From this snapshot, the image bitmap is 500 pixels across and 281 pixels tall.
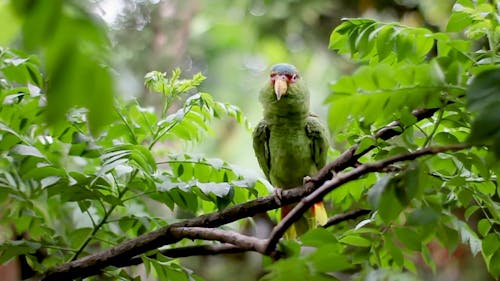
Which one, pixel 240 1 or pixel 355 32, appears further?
pixel 240 1

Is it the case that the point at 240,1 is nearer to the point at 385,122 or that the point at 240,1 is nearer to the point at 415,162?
the point at 385,122

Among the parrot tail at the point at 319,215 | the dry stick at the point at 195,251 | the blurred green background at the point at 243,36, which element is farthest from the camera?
the blurred green background at the point at 243,36

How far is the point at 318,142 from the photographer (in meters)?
1.54

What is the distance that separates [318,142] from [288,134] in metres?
0.09

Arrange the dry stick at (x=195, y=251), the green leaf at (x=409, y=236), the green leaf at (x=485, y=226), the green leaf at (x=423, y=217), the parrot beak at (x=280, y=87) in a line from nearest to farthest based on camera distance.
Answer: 1. the green leaf at (x=423, y=217)
2. the green leaf at (x=409, y=236)
3. the green leaf at (x=485, y=226)
4. the dry stick at (x=195, y=251)
5. the parrot beak at (x=280, y=87)

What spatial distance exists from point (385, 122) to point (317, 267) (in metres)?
0.33

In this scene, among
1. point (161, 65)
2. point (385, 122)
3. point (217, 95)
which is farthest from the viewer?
point (217, 95)

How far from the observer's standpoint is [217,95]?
3725mm

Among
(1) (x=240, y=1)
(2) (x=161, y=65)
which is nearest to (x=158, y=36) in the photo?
(2) (x=161, y=65)

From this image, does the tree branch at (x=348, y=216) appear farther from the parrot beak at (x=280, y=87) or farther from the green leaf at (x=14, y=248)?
the green leaf at (x=14, y=248)

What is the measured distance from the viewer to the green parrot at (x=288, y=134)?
154 cm

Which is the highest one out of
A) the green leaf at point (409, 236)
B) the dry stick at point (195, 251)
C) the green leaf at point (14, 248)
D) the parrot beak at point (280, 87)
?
the parrot beak at point (280, 87)

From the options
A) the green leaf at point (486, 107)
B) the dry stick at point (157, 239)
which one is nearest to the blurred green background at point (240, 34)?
the dry stick at point (157, 239)

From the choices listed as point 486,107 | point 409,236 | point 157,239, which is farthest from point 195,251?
point 486,107
